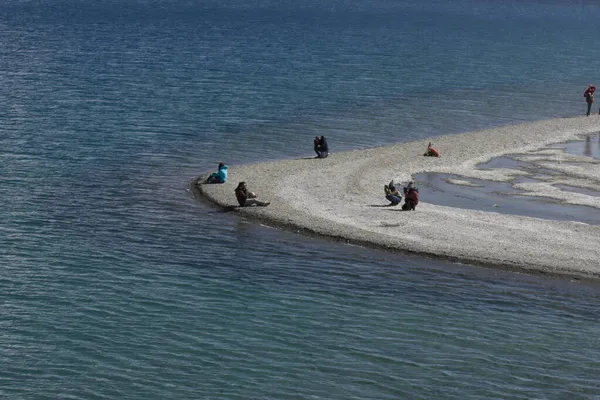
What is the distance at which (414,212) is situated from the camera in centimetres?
5712

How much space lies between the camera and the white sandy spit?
167ft

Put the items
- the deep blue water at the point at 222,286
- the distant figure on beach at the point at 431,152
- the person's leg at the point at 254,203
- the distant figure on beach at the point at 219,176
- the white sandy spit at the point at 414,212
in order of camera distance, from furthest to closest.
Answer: the distant figure on beach at the point at 431,152, the distant figure on beach at the point at 219,176, the person's leg at the point at 254,203, the white sandy spit at the point at 414,212, the deep blue water at the point at 222,286

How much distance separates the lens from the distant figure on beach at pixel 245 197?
57938mm

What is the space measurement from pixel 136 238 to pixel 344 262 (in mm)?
11392

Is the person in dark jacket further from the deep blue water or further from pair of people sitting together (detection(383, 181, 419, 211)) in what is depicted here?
pair of people sitting together (detection(383, 181, 419, 211))

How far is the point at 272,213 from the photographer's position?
56.7 metres

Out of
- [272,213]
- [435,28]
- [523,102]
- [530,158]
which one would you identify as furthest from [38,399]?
[435,28]

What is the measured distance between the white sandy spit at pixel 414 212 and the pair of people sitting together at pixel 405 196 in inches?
→ 21.2

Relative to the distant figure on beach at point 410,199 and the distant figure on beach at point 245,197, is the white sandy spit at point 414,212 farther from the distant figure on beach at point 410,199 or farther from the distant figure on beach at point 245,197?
the distant figure on beach at point 410,199

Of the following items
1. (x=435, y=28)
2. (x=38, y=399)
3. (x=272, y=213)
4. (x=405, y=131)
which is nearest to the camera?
(x=38, y=399)

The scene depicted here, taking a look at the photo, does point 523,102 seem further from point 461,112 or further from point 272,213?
point 272,213

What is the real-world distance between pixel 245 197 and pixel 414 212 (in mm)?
9818

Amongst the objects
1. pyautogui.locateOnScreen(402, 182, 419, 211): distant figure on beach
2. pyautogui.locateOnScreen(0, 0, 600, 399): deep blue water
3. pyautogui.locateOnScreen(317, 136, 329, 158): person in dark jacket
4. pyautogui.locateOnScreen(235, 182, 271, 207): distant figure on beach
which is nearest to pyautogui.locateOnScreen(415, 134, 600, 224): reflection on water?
pyautogui.locateOnScreen(402, 182, 419, 211): distant figure on beach

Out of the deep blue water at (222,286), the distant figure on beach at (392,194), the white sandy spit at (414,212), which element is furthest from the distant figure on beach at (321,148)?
the distant figure on beach at (392,194)
